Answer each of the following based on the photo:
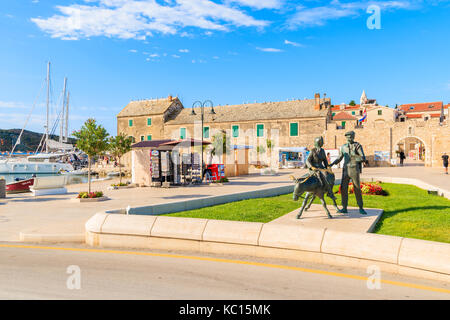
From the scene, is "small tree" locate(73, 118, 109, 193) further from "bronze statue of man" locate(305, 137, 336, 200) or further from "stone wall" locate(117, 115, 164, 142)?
"stone wall" locate(117, 115, 164, 142)

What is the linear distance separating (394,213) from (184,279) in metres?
7.33

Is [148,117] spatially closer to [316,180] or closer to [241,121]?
[241,121]

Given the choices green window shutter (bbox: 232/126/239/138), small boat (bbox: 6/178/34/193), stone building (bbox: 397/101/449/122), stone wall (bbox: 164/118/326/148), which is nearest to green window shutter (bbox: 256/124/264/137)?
stone wall (bbox: 164/118/326/148)

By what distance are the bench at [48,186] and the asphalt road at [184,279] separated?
40.8ft

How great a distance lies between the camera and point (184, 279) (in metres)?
5.38

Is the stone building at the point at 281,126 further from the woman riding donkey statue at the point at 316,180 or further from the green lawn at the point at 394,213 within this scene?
the woman riding donkey statue at the point at 316,180

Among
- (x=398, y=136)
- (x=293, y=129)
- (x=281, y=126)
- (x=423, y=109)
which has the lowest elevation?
(x=398, y=136)

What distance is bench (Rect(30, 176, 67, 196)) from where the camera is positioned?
711 inches

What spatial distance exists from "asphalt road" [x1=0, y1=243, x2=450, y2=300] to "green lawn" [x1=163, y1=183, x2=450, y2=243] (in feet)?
8.94

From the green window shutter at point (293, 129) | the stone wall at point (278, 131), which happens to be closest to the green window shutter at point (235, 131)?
the stone wall at point (278, 131)

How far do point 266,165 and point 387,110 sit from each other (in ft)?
128

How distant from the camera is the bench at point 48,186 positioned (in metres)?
18.0

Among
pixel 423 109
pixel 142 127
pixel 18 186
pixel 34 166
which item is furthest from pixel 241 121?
pixel 423 109
